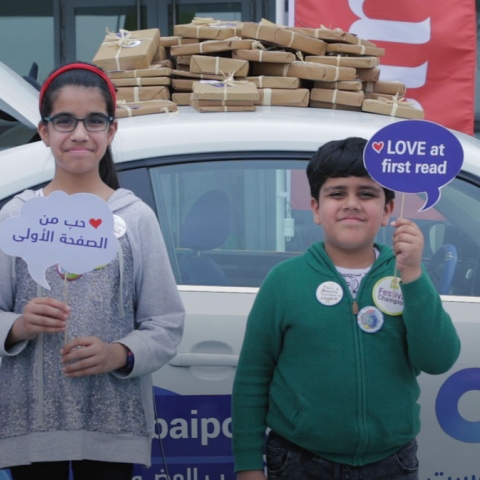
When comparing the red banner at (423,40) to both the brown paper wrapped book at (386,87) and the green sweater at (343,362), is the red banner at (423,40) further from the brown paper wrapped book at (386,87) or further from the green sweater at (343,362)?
the green sweater at (343,362)

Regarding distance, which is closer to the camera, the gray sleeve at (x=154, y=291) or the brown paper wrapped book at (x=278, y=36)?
the gray sleeve at (x=154, y=291)

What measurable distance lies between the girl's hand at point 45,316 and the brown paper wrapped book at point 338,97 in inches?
63.2

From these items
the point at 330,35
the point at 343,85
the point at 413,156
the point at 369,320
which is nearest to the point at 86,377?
the point at 369,320

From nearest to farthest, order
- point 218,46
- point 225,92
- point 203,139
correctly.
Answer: point 203,139 < point 225,92 < point 218,46

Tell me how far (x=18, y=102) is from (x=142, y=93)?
42cm

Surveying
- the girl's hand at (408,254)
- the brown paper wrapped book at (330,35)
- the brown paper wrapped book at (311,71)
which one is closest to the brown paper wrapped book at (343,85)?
the brown paper wrapped book at (311,71)

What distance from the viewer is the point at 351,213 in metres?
2.24

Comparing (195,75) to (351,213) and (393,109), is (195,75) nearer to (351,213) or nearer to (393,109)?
(393,109)

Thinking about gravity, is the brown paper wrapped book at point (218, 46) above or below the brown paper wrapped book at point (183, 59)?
above

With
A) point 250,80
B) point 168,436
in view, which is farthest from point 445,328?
point 250,80

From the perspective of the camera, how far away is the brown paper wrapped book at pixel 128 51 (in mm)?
3533

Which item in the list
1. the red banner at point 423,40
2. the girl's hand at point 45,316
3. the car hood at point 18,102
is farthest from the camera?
the red banner at point 423,40

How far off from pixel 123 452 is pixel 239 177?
41.0 inches

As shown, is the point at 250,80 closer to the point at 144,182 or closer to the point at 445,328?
the point at 144,182
